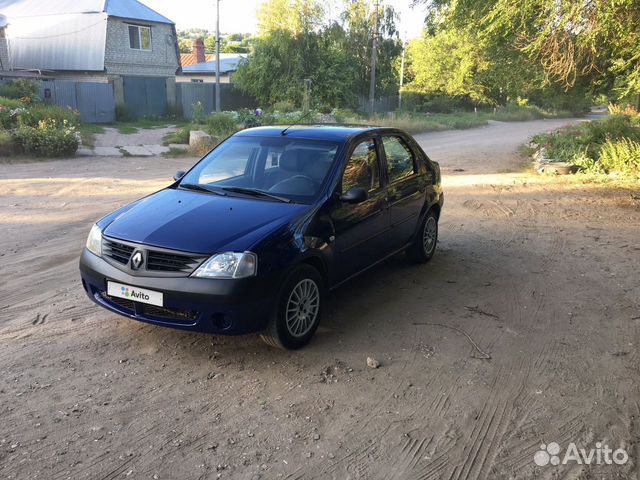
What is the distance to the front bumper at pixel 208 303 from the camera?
388 cm

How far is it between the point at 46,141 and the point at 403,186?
499 inches

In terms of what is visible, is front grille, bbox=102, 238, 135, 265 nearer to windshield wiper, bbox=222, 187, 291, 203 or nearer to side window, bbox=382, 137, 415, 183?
windshield wiper, bbox=222, 187, 291, 203

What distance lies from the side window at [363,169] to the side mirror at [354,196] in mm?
116

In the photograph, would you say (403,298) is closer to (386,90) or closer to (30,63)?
(30,63)

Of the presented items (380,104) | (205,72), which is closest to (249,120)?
(380,104)

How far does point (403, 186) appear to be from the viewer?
5.92 meters

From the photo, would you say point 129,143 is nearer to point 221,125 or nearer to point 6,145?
point 221,125

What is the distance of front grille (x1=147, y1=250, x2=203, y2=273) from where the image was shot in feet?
13.0

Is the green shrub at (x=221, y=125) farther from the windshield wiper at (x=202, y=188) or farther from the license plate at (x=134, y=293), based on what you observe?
the license plate at (x=134, y=293)

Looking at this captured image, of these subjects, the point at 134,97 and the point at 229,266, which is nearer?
the point at 229,266

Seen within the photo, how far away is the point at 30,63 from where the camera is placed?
33.5m

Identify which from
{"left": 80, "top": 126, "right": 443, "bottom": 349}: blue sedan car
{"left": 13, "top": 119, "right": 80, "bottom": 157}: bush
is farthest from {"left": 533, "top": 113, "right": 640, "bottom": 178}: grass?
{"left": 13, "top": 119, "right": 80, "bottom": 157}: bush

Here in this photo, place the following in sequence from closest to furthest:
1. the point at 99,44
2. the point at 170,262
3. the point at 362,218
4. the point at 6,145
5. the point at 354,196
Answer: the point at 170,262, the point at 354,196, the point at 362,218, the point at 6,145, the point at 99,44

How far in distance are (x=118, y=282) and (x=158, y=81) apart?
30.6 meters
